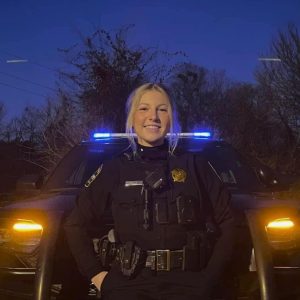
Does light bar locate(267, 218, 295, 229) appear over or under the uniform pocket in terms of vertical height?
over

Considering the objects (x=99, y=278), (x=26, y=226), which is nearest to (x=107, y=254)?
(x=99, y=278)

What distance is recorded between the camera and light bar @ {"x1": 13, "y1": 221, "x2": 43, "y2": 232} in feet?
10.3

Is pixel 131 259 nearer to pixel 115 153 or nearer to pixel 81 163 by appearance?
pixel 115 153

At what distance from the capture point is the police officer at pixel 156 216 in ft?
7.38

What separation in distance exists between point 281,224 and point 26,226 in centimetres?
150

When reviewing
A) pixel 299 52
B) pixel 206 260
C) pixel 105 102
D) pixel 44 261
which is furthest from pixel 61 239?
pixel 299 52

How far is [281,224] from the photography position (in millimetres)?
3145

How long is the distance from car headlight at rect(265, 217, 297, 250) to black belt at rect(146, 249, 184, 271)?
3.29ft

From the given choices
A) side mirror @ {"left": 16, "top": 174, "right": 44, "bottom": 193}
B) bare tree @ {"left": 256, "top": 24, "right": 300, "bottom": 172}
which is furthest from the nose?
bare tree @ {"left": 256, "top": 24, "right": 300, "bottom": 172}

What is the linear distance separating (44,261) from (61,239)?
24 cm

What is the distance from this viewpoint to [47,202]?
3.51m

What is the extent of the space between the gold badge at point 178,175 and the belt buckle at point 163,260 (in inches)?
12.4

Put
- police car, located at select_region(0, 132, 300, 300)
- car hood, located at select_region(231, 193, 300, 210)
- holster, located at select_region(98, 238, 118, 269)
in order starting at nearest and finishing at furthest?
holster, located at select_region(98, 238, 118, 269), police car, located at select_region(0, 132, 300, 300), car hood, located at select_region(231, 193, 300, 210)

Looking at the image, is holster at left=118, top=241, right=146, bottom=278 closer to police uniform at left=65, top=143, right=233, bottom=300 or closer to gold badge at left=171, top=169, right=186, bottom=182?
police uniform at left=65, top=143, right=233, bottom=300
